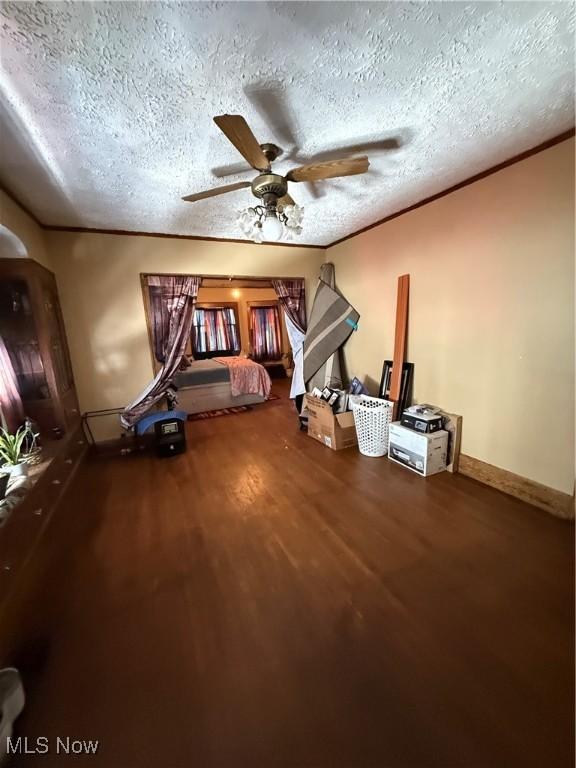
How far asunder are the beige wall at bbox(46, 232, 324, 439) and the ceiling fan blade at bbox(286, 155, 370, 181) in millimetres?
2155

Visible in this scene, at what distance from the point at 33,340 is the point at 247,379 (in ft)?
10.1

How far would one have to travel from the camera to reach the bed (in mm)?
4828

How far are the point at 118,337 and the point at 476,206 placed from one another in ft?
12.1

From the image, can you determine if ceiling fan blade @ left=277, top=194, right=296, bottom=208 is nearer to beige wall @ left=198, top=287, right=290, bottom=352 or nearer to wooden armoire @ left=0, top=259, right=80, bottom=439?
wooden armoire @ left=0, top=259, right=80, bottom=439

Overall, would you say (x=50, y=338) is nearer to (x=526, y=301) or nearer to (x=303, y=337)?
(x=303, y=337)

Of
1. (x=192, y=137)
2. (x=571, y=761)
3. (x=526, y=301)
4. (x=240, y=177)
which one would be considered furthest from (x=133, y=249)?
(x=571, y=761)

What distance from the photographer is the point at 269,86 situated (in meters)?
1.30

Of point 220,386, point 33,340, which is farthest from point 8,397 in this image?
point 220,386

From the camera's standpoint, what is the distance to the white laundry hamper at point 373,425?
2.94 m

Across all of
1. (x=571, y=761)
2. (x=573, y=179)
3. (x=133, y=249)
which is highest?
(x=133, y=249)

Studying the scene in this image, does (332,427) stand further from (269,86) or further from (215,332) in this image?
(215,332)

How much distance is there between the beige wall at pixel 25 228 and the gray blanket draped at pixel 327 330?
289 cm

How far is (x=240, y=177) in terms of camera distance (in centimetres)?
207
